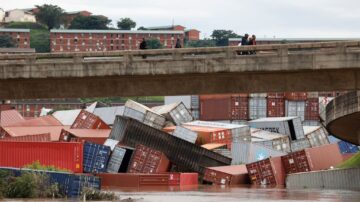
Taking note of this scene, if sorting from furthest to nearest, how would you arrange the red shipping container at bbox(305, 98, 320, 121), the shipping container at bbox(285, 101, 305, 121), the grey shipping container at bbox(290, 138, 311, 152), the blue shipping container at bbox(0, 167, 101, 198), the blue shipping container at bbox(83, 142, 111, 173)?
the red shipping container at bbox(305, 98, 320, 121)
the shipping container at bbox(285, 101, 305, 121)
the grey shipping container at bbox(290, 138, 311, 152)
the blue shipping container at bbox(83, 142, 111, 173)
the blue shipping container at bbox(0, 167, 101, 198)

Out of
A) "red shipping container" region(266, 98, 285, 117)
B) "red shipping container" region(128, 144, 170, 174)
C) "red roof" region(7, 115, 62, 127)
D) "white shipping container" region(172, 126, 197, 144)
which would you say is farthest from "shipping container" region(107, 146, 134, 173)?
"red shipping container" region(266, 98, 285, 117)

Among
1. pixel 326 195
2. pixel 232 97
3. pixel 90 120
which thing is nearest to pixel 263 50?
pixel 326 195

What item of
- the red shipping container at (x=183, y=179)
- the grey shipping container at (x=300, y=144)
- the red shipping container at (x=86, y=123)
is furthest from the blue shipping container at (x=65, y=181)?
the grey shipping container at (x=300, y=144)

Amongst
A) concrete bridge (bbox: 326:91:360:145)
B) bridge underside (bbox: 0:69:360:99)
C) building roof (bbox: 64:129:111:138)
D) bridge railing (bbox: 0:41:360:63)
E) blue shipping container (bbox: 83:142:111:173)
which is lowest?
building roof (bbox: 64:129:111:138)

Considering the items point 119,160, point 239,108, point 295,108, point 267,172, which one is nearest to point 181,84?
point 267,172

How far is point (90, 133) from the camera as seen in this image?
103 meters

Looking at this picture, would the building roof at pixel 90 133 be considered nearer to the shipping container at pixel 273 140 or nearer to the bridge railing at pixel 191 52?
the shipping container at pixel 273 140

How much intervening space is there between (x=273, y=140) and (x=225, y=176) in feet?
61.0

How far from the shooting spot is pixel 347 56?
40781 millimetres

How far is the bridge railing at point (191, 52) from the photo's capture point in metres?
41.6

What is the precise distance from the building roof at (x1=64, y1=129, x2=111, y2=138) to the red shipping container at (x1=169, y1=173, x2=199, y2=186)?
14.1 m

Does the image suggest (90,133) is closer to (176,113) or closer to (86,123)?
(86,123)

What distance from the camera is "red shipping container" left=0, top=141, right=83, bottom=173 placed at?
247 ft

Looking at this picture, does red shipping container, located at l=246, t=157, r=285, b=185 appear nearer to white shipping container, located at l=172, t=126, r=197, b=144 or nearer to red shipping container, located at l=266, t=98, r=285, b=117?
white shipping container, located at l=172, t=126, r=197, b=144
